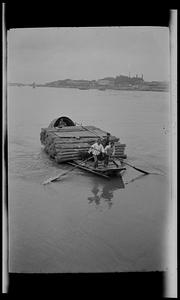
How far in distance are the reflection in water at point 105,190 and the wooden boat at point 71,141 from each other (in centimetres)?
6

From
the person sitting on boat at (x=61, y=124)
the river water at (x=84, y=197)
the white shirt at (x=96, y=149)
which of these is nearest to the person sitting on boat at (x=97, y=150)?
the white shirt at (x=96, y=149)

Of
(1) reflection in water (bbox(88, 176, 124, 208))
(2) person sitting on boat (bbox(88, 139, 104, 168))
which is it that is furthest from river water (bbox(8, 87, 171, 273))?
(2) person sitting on boat (bbox(88, 139, 104, 168))

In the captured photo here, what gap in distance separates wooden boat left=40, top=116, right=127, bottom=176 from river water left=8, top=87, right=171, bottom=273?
0.13ft

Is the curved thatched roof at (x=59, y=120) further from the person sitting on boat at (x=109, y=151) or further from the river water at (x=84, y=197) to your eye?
the person sitting on boat at (x=109, y=151)

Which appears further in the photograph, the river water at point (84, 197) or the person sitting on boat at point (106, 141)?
the person sitting on boat at point (106, 141)

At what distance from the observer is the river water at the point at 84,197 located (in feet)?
10.0

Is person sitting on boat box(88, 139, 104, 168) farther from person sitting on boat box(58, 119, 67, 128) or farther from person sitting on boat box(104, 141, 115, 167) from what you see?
person sitting on boat box(58, 119, 67, 128)

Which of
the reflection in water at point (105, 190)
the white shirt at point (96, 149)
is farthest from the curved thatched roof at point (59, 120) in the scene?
the reflection in water at point (105, 190)

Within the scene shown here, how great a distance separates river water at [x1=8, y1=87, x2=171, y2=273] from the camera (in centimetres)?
306

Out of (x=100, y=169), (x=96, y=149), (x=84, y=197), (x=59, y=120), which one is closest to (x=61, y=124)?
(x=59, y=120)

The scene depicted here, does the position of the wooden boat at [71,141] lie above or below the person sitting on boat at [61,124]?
below

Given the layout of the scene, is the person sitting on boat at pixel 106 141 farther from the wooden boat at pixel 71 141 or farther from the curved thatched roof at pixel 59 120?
the curved thatched roof at pixel 59 120
